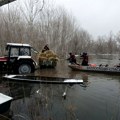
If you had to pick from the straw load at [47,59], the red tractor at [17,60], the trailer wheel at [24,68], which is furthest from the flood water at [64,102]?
the straw load at [47,59]

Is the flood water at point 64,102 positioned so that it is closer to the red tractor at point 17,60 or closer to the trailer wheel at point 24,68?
the red tractor at point 17,60

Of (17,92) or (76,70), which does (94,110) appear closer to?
(17,92)

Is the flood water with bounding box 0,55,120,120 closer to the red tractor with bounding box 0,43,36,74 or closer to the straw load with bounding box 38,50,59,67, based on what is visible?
the red tractor with bounding box 0,43,36,74

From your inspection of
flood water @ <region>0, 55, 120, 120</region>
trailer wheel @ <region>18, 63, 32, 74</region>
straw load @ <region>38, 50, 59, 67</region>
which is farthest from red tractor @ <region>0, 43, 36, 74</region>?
straw load @ <region>38, 50, 59, 67</region>

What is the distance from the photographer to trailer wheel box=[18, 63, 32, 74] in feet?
53.3

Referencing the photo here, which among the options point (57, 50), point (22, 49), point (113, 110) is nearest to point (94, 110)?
point (113, 110)

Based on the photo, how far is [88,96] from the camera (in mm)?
9984

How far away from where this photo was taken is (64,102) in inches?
349

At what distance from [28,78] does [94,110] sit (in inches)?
239

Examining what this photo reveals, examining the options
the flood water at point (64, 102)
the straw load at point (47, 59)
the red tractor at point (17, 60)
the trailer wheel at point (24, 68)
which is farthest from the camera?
the straw load at point (47, 59)

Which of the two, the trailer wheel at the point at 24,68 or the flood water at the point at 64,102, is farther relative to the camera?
the trailer wheel at the point at 24,68

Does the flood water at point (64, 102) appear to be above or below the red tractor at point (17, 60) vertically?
below

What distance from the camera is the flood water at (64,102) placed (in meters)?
7.19

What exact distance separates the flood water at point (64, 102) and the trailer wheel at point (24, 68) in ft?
11.0
